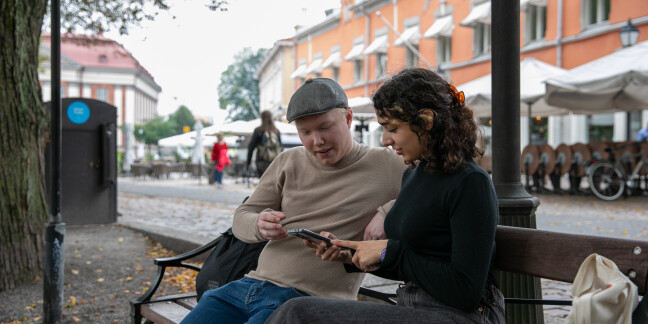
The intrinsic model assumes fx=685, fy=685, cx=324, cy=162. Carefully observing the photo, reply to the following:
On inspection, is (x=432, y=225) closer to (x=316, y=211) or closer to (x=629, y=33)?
(x=316, y=211)

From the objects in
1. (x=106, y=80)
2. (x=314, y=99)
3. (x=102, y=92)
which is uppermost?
(x=106, y=80)

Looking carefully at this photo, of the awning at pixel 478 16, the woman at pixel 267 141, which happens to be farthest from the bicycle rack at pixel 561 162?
the awning at pixel 478 16

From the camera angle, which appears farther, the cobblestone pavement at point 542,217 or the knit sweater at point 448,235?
the cobblestone pavement at point 542,217

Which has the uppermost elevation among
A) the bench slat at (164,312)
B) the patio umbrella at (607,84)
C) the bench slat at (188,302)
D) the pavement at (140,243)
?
the patio umbrella at (607,84)

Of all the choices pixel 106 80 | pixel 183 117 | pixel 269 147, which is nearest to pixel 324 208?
pixel 269 147

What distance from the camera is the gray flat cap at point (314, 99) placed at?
105 inches

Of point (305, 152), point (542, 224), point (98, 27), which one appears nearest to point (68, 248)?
point (98, 27)

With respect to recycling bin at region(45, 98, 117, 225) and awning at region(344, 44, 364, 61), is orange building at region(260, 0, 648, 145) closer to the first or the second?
awning at region(344, 44, 364, 61)

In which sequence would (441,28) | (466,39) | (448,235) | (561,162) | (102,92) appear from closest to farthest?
(448,235), (561,162), (466,39), (441,28), (102,92)

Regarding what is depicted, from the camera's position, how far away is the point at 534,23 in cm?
2438

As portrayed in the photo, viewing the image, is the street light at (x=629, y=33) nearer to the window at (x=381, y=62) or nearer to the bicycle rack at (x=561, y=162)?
the bicycle rack at (x=561, y=162)

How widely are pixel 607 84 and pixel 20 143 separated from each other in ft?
32.9

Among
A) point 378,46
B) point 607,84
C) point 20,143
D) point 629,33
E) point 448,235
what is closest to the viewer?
point 448,235

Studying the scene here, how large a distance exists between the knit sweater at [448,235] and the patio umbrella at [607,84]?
10.9 m
